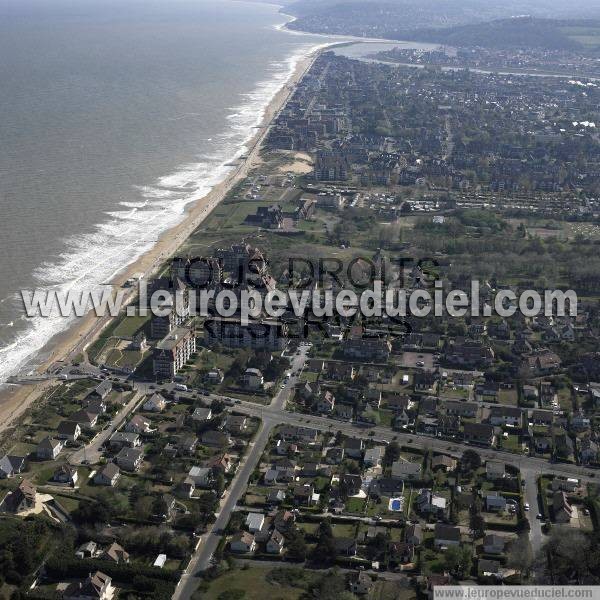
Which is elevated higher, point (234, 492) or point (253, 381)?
point (253, 381)

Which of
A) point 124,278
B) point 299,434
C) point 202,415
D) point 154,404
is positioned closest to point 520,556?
point 299,434

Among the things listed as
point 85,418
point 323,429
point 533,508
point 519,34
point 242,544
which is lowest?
point 533,508

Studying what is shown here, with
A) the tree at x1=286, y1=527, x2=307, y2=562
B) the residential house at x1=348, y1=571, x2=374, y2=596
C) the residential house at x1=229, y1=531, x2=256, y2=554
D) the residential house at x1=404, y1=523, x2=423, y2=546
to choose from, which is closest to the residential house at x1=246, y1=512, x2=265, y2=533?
the residential house at x1=229, y1=531, x2=256, y2=554

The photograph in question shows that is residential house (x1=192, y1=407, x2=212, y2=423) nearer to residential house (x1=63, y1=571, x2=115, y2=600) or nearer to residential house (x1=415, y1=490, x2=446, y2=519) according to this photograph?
residential house (x1=415, y1=490, x2=446, y2=519)

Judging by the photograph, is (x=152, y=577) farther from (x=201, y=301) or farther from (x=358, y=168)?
(x=358, y=168)

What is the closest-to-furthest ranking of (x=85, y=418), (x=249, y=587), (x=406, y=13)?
(x=249, y=587) < (x=85, y=418) < (x=406, y=13)

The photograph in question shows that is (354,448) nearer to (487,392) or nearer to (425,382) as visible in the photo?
(425,382)
